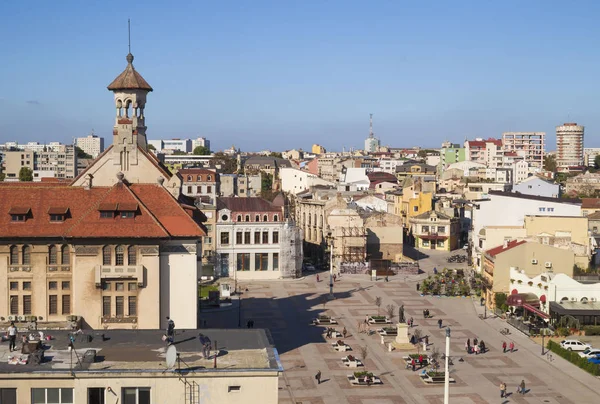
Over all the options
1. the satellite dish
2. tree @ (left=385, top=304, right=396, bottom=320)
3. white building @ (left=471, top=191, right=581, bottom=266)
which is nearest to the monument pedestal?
tree @ (left=385, top=304, right=396, bottom=320)

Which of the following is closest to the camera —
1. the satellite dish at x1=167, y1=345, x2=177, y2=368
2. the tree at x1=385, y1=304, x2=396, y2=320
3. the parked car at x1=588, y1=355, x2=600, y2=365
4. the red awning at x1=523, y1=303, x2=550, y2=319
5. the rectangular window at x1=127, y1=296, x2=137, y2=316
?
the satellite dish at x1=167, y1=345, x2=177, y2=368

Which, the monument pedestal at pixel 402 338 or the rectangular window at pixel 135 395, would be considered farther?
the monument pedestal at pixel 402 338

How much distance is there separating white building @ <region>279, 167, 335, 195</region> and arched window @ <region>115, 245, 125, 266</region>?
108 metres

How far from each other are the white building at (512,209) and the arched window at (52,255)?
56.5 m

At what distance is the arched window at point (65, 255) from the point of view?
48844 millimetres

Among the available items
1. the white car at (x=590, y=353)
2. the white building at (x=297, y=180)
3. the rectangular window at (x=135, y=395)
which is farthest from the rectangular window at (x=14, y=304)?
the white building at (x=297, y=180)

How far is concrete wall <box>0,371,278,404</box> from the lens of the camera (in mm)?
27500

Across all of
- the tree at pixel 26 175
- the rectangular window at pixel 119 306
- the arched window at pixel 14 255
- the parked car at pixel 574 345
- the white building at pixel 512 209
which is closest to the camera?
the rectangular window at pixel 119 306

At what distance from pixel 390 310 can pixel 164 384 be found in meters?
45.2

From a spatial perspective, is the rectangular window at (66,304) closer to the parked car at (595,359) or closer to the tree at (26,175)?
the parked car at (595,359)

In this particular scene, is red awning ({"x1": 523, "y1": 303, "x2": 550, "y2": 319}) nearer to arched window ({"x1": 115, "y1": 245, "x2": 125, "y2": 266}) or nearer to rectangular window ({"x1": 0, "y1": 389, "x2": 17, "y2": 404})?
arched window ({"x1": 115, "y1": 245, "x2": 125, "y2": 266})

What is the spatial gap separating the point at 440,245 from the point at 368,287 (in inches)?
1427

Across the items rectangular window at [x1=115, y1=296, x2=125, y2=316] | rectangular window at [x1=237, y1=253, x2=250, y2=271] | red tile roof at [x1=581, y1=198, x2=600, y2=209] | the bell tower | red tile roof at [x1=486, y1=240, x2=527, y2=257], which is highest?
the bell tower

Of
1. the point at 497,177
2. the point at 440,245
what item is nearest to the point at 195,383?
the point at 440,245
